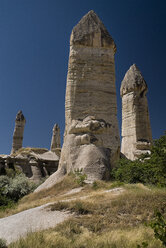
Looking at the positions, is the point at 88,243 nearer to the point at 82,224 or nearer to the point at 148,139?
the point at 82,224

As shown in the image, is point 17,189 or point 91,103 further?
point 91,103

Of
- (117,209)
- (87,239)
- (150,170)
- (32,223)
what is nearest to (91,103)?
(150,170)

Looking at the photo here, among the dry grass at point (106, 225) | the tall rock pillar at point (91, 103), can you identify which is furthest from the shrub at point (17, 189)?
the dry grass at point (106, 225)

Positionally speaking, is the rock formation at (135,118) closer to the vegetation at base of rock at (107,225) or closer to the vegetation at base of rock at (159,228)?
the vegetation at base of rock at (107,225)

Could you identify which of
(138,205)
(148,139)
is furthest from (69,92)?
(138,205)

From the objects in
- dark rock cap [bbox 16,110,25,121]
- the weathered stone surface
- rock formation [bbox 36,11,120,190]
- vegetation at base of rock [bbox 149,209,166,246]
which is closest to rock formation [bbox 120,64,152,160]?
rock formation [bbox 36,11,120,190]

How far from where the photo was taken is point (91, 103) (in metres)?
11.6

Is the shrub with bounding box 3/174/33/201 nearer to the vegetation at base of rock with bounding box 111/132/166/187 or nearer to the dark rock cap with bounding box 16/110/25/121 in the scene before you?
the vegetation at base of rock with bounding box 111/132/166/187

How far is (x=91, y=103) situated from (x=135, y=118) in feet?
15.0

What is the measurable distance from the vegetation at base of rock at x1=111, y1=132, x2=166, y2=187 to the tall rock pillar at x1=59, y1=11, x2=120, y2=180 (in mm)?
928

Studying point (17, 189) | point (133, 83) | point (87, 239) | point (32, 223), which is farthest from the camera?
point (133, 83)

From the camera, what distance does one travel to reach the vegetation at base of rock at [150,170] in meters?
6.76

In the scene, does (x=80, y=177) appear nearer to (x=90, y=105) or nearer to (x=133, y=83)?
(x=90, y=105)

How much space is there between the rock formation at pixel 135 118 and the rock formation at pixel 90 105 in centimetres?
342
